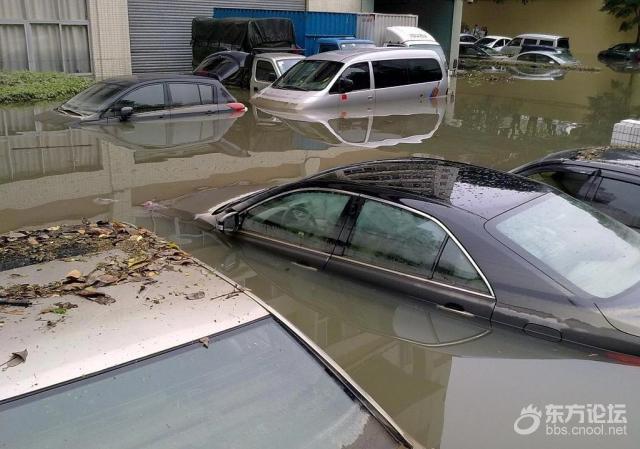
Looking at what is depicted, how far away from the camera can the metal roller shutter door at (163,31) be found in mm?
19688

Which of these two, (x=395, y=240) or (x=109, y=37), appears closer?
(x=395, y=240)

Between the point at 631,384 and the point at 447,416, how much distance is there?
3.15 feet

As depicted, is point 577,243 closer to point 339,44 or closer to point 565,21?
point 339,44

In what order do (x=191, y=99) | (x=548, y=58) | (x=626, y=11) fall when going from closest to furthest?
(x=191, y=99)
(x=548, y=58)
(x=626, y=11)

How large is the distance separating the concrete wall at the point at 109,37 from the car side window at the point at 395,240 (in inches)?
625

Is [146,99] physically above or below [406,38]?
below

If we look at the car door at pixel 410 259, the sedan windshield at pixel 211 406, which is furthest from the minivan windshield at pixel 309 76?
the sedan windshield at pixel 211 406

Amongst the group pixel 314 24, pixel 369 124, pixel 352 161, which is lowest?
pixel 352 161

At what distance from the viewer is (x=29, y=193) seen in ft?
24.9

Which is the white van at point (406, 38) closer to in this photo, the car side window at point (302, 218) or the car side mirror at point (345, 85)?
the car side mirror at point (345, 85)

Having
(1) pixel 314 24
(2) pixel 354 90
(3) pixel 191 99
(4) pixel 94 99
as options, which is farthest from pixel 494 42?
(4) pixel 94 99

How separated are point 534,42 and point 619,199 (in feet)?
99.3

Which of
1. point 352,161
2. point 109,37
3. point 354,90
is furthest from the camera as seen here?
point 109,37

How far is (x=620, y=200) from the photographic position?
17.6ft
